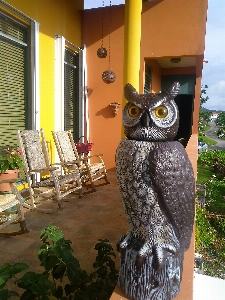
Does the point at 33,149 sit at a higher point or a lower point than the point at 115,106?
lower

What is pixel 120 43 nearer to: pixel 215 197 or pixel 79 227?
pixel 79 227

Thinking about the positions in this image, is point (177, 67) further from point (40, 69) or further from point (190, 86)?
point (40, 69)

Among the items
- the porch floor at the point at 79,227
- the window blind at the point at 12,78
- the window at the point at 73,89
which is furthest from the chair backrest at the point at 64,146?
the window at the point at 73,89

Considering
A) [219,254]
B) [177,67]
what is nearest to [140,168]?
[219,254]

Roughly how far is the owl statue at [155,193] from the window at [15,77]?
2.88 m

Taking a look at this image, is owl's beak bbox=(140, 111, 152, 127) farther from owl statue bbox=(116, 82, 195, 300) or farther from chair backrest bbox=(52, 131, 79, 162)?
chair backrest bbox=(52, 131, 79, 162)

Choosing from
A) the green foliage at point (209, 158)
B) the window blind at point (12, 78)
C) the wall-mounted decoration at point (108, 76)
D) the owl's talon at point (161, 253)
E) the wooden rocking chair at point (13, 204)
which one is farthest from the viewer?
the green foliage at point (209, 158)

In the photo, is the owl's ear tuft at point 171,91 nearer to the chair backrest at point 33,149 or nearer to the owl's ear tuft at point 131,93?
the owl's ear tuft at point 131,93

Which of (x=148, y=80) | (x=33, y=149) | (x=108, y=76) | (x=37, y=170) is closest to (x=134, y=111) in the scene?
(x=37, y=170)

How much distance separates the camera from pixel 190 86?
7.65 meters

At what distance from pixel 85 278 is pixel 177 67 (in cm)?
749

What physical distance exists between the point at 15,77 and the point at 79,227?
92.7 inches

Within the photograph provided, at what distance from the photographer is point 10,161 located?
3195 mm

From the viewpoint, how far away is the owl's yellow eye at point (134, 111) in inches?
42.6
